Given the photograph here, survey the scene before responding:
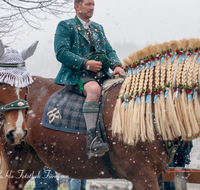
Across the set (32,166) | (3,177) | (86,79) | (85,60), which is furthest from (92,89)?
(3,177)

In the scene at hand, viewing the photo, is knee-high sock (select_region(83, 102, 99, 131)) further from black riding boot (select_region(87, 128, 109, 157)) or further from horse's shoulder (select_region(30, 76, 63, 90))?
horse's shoulder (select_region(30, 76, 63, 90))

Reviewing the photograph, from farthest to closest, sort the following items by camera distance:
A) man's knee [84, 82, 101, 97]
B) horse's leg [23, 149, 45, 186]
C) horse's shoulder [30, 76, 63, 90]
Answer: horse's leg [23, 149, 45, 186]
horse's shoulder [30, 76, 63, 90]
man's knee [84, 82, 101, 97]

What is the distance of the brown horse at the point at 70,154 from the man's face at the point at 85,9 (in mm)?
970

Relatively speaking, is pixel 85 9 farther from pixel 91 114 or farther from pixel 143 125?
pixel 143 125

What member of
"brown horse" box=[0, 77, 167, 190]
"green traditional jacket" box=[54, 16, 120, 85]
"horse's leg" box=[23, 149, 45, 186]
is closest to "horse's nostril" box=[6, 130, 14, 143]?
"brown horse" box=[0, 77, 167, 190]

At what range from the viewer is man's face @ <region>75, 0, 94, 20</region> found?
267cm

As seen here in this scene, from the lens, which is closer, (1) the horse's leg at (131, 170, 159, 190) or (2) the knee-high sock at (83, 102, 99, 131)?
(1) the horse's leg at (131, 170, 159, 190)

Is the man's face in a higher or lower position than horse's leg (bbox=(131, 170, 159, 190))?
higher

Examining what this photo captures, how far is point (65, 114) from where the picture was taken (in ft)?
8.05

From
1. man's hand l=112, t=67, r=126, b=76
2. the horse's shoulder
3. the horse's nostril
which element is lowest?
the horse's nostril

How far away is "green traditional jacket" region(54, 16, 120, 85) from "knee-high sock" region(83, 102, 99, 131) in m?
0.40

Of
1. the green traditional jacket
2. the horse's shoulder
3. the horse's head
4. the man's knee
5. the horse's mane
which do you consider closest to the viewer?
the horse's mane

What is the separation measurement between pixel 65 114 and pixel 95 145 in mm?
541

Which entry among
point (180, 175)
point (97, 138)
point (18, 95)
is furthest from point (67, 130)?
point (180, 175)
